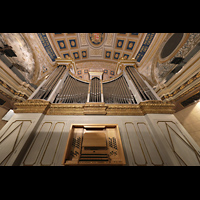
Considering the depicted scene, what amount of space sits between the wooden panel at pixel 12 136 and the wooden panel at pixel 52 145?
0.70 meters

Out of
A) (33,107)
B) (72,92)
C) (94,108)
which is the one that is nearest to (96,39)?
(72,92)

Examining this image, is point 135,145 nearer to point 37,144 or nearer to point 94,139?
point 94,139

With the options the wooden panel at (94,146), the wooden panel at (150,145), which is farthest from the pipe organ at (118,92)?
the wooden panel at (94,146)

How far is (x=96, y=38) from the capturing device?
26.9 feet

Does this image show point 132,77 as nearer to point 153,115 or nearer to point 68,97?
point 153,115

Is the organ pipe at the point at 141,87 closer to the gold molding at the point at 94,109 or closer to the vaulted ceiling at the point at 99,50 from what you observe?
the gold molding at the point at 94,109

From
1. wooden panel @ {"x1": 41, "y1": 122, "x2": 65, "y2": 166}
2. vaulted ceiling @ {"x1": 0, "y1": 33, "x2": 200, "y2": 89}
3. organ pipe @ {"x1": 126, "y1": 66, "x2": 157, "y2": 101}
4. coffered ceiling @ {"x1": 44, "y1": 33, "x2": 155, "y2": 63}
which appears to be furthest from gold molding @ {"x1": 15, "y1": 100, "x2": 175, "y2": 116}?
coffered ceiling @ {"x1": 44, "y1": 33, "x2": 155, "y2": 63}

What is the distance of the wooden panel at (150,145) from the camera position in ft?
6.34

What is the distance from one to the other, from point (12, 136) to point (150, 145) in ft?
11.5

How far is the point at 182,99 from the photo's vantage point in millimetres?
4906

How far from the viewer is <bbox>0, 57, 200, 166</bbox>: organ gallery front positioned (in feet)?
6.21

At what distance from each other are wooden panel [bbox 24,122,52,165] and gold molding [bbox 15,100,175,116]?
0.51m

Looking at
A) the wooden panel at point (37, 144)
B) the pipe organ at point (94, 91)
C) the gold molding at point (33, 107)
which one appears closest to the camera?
the wooden panel at point (37, 144)
